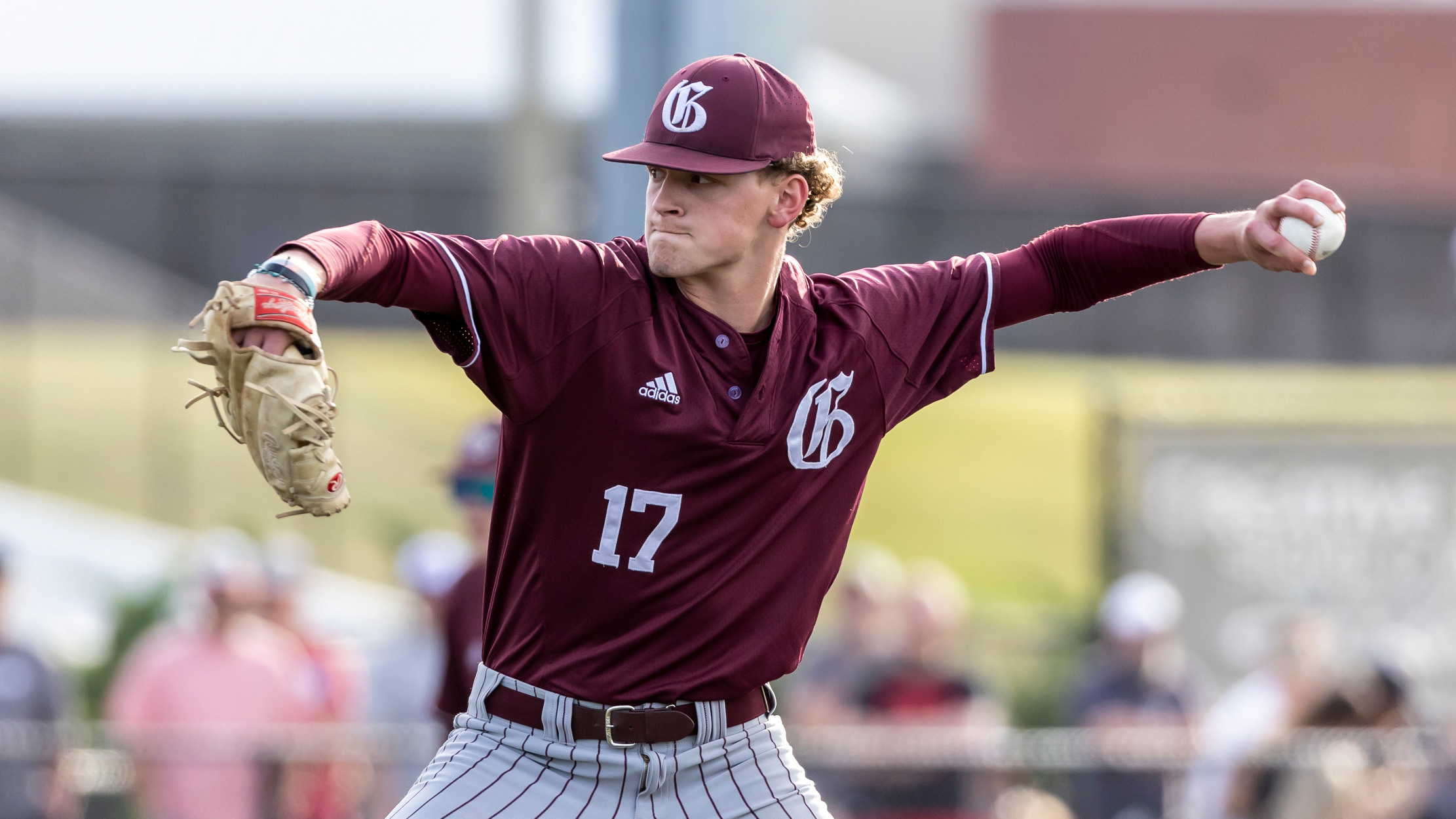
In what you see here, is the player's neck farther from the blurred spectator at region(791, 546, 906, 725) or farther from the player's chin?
the blurred spectator at region(791, 546, 906, 725)

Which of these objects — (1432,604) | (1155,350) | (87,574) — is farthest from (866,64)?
(1432,604)

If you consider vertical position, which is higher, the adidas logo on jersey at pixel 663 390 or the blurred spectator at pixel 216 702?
the adidas logo on jersey at pixel 663 390

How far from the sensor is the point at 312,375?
2570mm

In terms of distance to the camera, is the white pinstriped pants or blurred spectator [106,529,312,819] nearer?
the white pinstriped pants

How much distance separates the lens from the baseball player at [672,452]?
116 inches

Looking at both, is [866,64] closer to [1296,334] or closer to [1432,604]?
[1296,334]

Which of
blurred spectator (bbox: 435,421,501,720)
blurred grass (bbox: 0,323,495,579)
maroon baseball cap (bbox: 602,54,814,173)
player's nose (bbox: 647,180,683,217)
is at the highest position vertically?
maroon baseball cap (bbox: 602,54,814,173)

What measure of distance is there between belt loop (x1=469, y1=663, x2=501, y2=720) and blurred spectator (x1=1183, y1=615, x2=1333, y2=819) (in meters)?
Answer: 4.52

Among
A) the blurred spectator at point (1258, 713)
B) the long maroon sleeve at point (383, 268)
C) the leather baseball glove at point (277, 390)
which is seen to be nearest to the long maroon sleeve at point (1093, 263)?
the long maroon sleeve at point (383, 268)

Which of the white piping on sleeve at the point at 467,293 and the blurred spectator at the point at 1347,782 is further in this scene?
the blurred spectator at the point at 1347,782

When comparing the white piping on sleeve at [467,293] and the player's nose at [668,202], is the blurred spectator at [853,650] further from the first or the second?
the white piping on sleeve at [467,293]

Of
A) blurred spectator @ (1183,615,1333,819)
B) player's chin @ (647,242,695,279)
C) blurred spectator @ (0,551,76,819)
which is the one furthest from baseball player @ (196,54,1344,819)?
blurred spectator @ (0,551,76,819)

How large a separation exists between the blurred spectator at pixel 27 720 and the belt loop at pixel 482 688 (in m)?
4.39

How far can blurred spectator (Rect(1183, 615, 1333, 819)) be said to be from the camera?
270 inches
